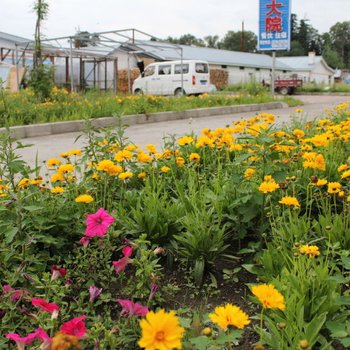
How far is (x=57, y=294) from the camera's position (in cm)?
169

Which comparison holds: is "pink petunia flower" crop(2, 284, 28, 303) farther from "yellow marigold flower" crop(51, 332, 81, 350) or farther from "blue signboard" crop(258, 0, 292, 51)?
"blue signboard" crop(258, 0, 292, 51)

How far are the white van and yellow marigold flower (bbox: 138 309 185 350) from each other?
2107 cm

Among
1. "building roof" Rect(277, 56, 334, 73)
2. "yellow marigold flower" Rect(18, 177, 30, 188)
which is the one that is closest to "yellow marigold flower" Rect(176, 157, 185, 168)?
"yellow marigold flower" Rect(18, 177, 30, 188)

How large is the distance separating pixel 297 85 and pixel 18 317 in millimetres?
37190

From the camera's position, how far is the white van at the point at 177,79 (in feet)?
74.0

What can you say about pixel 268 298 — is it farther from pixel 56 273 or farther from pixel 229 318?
pixel 56 273

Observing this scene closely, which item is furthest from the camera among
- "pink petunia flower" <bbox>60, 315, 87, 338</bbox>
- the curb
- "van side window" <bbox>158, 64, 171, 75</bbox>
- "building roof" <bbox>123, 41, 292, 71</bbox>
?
"building roof" <bbox>123, 41, 292, 71</bbox>

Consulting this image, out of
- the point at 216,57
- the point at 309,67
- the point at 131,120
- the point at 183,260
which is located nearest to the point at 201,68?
the point at 131,120

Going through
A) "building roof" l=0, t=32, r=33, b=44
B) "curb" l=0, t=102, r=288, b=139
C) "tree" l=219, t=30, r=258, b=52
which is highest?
"tree" l=219, t=30, r=258, b=52

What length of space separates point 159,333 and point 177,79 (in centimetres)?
2283

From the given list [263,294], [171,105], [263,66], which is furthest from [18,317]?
[263,66]

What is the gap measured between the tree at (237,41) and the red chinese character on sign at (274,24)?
276 feet

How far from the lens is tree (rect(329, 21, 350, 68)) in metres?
113

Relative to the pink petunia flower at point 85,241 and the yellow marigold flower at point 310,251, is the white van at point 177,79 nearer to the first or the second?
the pink petunia flower at point 85,241
